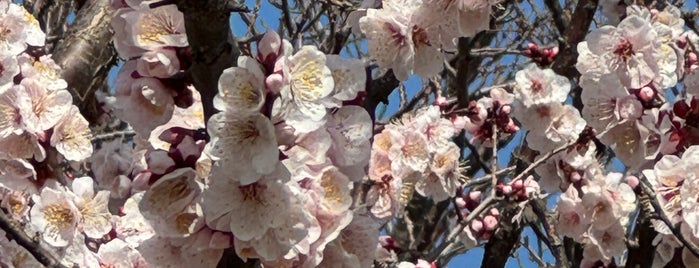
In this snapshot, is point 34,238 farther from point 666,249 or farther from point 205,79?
point 666,249

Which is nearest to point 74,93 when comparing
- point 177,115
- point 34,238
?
point 34,238

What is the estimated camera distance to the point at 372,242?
1.68 m

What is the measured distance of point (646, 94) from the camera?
2295 mm

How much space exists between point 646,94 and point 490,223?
770mm

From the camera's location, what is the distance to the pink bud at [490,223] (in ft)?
9.55

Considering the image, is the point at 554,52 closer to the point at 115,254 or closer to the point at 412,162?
the point at 412,162

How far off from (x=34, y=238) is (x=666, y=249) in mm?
1425

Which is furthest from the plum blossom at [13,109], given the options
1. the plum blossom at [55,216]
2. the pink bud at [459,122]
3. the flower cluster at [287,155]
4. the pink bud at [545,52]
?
the pink bud at [545,52]

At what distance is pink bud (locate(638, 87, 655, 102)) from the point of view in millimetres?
2291

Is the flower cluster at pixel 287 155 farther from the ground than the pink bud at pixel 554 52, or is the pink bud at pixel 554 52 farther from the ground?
the flower cluster at pixel 287 155

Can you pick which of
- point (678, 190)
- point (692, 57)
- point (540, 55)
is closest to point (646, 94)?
point (678, 190)

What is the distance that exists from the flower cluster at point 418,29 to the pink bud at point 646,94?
1.73ft

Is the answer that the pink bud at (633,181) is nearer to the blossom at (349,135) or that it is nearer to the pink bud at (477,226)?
the pink bud at (477,226)

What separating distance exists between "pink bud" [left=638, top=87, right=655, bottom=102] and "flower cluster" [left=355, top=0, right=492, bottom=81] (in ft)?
1.73
